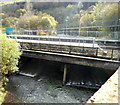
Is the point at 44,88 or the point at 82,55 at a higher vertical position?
the point at 82,55

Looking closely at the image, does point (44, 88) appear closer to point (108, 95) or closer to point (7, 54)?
point (7, 54)

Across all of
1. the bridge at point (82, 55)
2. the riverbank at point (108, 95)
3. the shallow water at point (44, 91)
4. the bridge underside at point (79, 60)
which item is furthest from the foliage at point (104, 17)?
the riverbank at point (108, 95)

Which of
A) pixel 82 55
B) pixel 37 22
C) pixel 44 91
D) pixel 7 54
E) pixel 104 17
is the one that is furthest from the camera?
pixel 37 22

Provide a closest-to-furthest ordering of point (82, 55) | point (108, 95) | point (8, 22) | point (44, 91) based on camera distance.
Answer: point (108, 95), point (44, 91), point (82, 55), point (8, 22)

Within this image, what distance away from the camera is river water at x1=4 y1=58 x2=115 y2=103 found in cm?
519

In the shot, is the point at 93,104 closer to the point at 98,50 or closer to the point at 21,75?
the point at 98,50

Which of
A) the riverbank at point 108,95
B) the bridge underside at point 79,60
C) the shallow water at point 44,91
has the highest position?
the riverbank at point 108,95

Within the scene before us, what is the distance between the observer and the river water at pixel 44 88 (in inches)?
204

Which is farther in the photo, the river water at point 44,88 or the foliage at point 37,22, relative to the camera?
the foliage at point 37,22

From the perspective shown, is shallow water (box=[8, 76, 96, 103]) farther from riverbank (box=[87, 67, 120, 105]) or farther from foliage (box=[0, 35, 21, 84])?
riverbank (box=[87, 67, 120, 105])

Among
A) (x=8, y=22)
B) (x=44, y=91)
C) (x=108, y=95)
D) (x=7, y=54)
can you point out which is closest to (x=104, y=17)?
(x=44, y=91)

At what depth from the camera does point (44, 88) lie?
605cm

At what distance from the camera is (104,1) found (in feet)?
51.4

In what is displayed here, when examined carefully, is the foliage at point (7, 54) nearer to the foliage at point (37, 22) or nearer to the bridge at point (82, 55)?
the bridge at point (82, 55)
